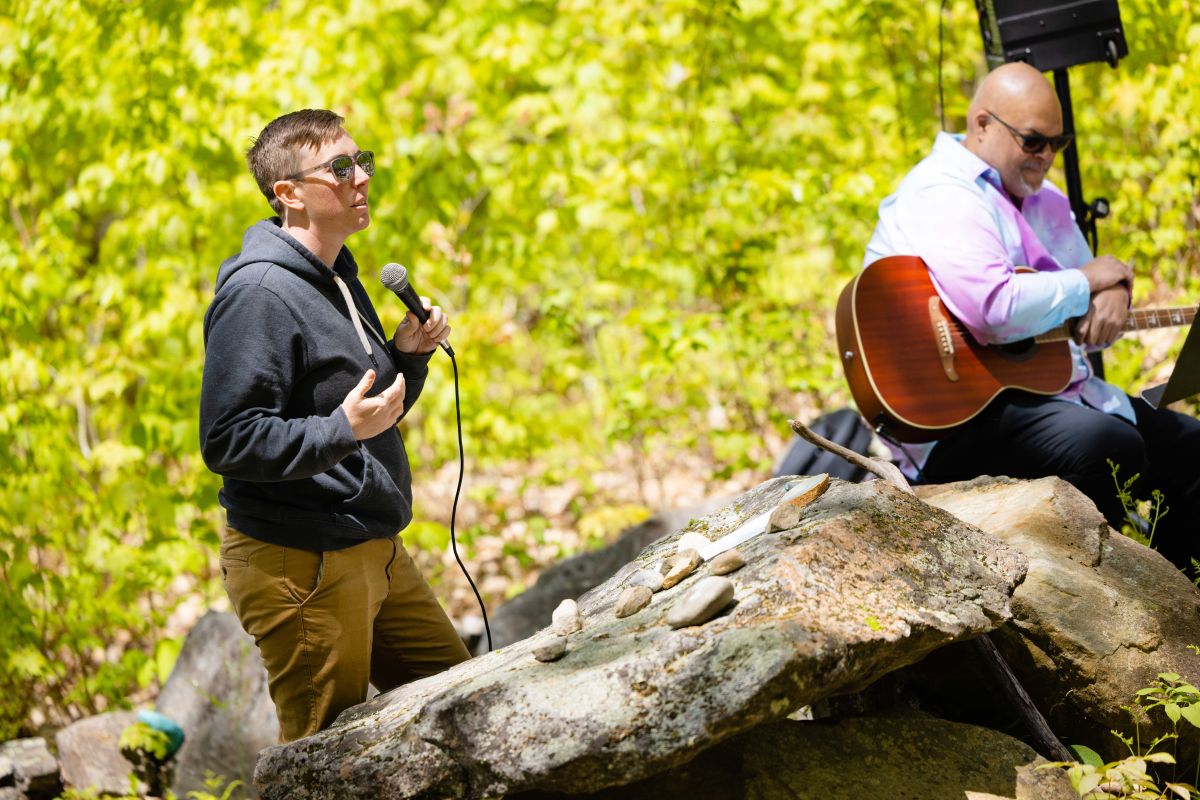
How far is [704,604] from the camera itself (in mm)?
2033

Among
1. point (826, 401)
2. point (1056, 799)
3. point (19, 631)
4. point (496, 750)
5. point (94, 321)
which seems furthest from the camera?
point (826, 401)

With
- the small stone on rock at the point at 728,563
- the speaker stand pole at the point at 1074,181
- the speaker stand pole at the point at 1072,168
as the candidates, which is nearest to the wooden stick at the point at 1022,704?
the small stone on rock at the point at 728,563

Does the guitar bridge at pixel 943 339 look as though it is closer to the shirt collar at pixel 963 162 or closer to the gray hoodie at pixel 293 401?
the shirt collar at pixel 963 162

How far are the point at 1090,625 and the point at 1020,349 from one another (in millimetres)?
1167

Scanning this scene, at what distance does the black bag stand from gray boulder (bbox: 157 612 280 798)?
7.20 feet

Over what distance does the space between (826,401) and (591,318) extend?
1674mm

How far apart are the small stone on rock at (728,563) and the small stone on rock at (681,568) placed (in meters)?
0.14

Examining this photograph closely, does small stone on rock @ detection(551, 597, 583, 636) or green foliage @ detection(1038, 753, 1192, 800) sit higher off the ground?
small stone on rock @ detection(551, 597, 583, 636)

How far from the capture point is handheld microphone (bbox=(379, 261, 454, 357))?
257cm

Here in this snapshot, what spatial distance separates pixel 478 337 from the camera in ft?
19.1

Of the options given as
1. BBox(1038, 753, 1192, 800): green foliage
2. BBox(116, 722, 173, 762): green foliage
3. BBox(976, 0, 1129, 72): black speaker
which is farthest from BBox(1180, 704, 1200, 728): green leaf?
BBox(116, 722, 173, 762): green foliage

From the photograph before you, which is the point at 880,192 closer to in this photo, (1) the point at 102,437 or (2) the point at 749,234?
(2) the point at 749,234

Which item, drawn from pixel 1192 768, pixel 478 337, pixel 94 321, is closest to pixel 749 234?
pixel 478 337

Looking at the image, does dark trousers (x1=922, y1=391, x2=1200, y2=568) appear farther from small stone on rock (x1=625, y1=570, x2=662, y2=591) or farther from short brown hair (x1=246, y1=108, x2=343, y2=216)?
short brown hair (x1=246, y1=108, x2=343, y2=216)
